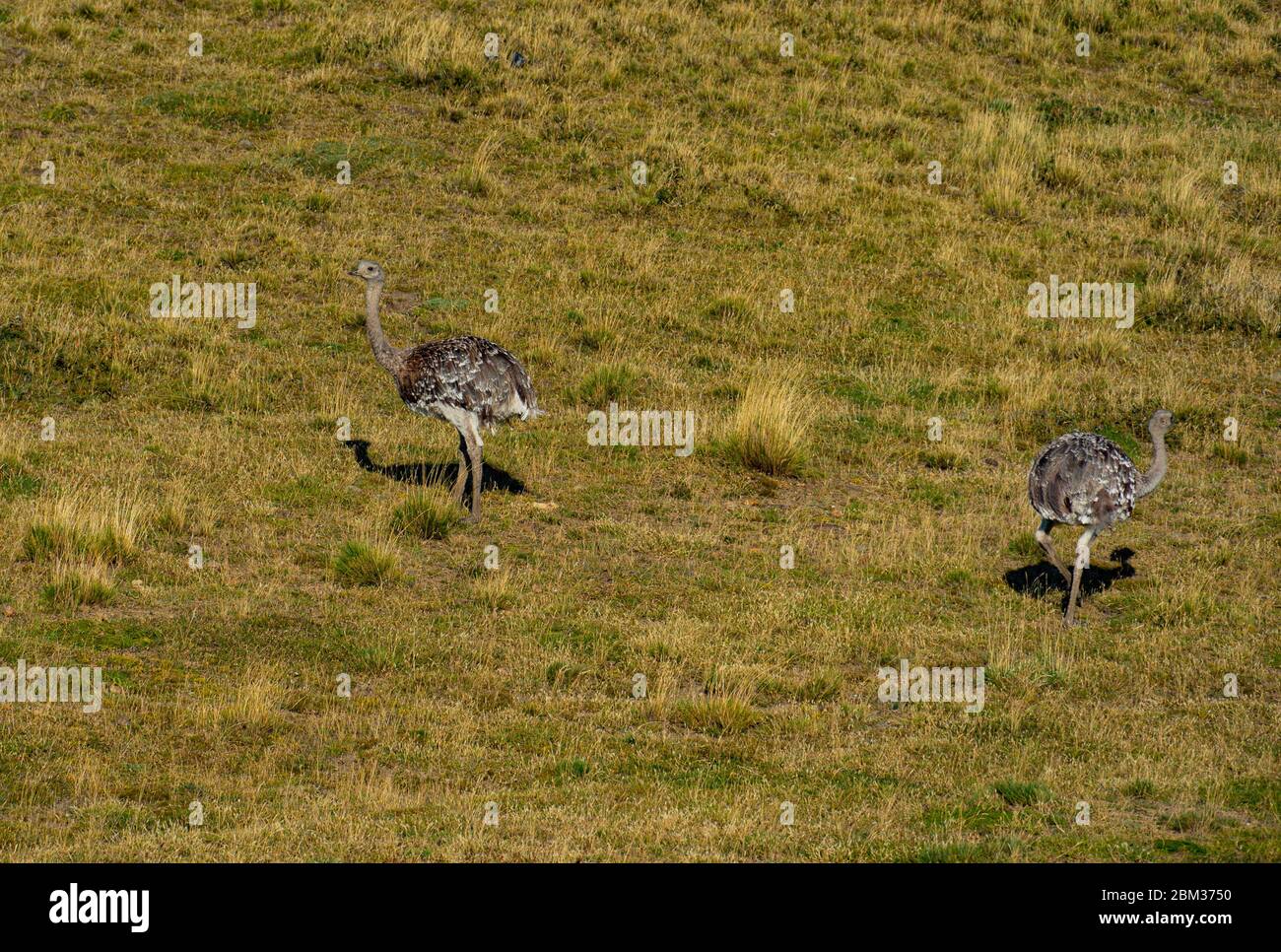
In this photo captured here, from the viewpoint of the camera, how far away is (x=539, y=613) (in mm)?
14922

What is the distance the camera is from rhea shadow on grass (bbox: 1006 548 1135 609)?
642 inches

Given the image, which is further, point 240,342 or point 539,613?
point 240,342

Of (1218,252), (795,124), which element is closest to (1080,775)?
(1218,252)

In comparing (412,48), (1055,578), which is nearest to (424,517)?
(1055,578)

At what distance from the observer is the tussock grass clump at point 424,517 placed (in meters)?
16.7

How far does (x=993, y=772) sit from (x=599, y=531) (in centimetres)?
624

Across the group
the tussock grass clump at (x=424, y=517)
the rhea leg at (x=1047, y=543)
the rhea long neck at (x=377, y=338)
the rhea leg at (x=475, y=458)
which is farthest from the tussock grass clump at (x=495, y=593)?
the rhea leg at (x=1047, y=543)

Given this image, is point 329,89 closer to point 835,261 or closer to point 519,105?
point 519,105

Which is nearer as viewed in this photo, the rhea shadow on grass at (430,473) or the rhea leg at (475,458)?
the rhea leg at (475,458)

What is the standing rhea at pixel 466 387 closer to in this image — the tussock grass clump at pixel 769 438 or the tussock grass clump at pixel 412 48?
the tussock grass clump at pixel 769 438

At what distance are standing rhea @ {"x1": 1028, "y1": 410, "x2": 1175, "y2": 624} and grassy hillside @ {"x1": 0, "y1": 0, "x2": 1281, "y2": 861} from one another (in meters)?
0.83

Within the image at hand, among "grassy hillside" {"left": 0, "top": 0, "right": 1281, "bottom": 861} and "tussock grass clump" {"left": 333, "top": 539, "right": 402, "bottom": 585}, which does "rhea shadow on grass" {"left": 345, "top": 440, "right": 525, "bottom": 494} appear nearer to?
"grassy hillside" {"left": 0, "top": 0, "right": 1281, "bottom": 861}

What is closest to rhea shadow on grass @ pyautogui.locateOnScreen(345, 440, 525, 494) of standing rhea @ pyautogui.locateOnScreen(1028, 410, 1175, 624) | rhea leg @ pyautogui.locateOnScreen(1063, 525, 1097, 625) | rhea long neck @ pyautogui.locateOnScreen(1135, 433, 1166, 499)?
standing rhea @ pyautogui.locateOnScreen(1028, 410, 1175, 624)

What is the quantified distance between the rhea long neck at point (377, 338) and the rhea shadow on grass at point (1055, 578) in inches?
270
